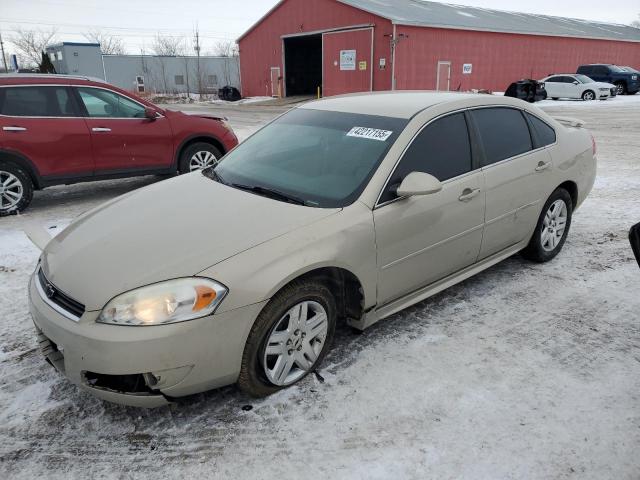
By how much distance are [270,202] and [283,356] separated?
95cm

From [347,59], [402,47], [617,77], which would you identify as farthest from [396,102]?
[617,77]

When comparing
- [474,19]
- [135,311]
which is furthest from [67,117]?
[474,19]

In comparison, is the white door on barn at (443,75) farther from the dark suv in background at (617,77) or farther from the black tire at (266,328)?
the black tire at (266,328)

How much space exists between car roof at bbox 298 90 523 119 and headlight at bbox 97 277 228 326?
191 cm

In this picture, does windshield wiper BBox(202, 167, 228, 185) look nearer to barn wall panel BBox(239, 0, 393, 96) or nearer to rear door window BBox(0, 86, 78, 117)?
rear door window BBox(0, 86, 78, 117)

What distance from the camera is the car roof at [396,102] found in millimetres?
3609

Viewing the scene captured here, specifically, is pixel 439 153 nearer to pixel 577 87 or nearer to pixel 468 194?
pixel 468 194

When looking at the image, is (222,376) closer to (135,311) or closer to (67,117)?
(135,311)

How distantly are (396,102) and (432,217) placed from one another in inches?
38.8

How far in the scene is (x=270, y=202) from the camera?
3127mm

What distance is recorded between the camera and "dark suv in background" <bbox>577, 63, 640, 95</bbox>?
29.3 m

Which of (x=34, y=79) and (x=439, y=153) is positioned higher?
(x=34, y=79)

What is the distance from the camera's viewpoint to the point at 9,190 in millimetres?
6312

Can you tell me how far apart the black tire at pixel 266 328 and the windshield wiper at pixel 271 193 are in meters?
0.56
